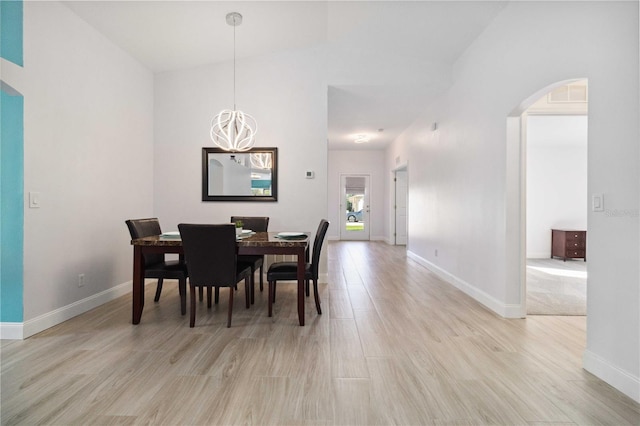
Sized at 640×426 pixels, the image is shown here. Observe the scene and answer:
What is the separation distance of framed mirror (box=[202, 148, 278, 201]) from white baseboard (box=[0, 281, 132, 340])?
5.19 feet

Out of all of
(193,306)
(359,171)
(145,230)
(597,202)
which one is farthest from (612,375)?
(359,171)

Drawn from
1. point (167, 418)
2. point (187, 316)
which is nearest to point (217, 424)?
point (167, 418)

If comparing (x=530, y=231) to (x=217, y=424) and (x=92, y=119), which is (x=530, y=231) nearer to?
(x=217, y=424)

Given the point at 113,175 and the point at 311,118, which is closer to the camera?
the point at 113,175

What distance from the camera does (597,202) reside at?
201 cm

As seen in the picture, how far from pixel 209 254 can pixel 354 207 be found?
7629mm

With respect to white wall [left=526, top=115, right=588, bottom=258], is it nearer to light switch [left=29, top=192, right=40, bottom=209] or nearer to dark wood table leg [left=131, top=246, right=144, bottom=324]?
dark wood table leg [left=131, top=246, right=144, bottom=324]

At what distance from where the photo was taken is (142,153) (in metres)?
4.22

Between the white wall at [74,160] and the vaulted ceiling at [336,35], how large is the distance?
369 millimetres

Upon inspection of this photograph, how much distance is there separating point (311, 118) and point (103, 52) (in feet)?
7.89

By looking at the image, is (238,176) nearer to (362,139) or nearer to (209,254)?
(209,254)

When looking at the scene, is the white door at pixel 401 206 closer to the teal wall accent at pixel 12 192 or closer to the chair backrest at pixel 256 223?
the chair backrest at pixel 256 223

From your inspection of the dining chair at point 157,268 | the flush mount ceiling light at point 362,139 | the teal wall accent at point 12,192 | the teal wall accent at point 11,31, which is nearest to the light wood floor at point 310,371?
the dining chair at point 157,268

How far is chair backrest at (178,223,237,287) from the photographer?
8.73 ft
